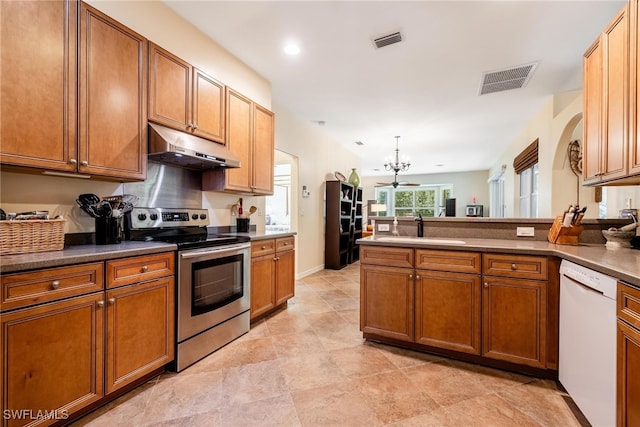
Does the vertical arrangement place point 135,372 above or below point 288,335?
above

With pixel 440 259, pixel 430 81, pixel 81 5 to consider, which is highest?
pixel 430 81

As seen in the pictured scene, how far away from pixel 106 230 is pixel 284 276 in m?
1.82

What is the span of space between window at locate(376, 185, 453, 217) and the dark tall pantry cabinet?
5267 mm

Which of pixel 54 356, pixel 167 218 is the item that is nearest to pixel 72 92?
pixel 167 218

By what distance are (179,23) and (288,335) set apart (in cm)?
296

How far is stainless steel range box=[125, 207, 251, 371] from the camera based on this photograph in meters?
2.04

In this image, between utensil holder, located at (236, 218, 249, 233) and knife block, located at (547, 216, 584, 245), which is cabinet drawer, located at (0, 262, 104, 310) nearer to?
utensil holder, located at (236, 218, 249, 233)

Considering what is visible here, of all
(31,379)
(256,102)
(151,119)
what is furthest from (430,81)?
(31,379)

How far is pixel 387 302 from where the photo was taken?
2375 mm

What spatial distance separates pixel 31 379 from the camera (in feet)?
4.26

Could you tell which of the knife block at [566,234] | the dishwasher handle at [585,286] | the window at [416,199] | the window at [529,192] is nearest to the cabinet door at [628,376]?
the dishwasher handle at [585,286]

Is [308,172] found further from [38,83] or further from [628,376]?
[628,376]

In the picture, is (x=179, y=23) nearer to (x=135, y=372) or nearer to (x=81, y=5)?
(x=81, y=5)

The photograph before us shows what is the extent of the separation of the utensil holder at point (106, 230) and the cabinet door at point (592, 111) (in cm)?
336
